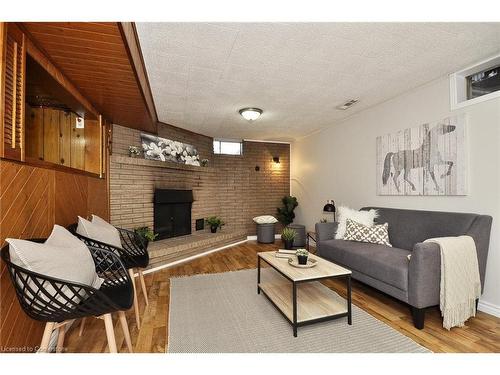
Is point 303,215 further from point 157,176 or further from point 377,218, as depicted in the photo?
point 157,176

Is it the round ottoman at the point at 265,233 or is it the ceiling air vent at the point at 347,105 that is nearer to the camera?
the ceiling air vent at the point at 347,105

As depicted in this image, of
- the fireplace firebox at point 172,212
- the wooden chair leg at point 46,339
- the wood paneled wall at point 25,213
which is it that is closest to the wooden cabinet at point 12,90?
the wood paneled wall at point 25,213

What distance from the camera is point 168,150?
451 cm

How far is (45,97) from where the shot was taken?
8.39ft

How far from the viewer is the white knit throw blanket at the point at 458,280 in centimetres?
202

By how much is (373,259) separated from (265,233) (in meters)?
3.14

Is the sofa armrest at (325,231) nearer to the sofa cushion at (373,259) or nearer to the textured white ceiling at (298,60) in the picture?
the sofa cushion at (373,259)

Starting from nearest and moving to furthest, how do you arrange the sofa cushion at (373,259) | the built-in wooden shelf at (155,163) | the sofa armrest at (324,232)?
the sofa cushion at (373,259)
the sofa armrest at (324,232)
the built-in wooden shelf at (155,163)

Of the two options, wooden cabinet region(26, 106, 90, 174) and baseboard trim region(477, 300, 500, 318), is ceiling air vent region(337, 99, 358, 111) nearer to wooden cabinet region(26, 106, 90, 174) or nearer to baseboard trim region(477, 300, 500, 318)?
baseboard trim region(477, 300, 500, 318)

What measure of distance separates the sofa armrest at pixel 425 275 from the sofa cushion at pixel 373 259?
0.33 feet

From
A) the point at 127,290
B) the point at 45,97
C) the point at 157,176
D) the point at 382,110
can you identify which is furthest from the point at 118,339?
the point at 382,110

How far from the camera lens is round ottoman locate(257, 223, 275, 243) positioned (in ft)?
18.0

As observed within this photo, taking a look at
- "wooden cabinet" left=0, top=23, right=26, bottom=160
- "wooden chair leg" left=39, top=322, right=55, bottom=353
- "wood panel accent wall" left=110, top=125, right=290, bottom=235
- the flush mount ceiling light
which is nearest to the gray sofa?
the flush mount ceiling light

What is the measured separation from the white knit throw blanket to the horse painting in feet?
2.84
